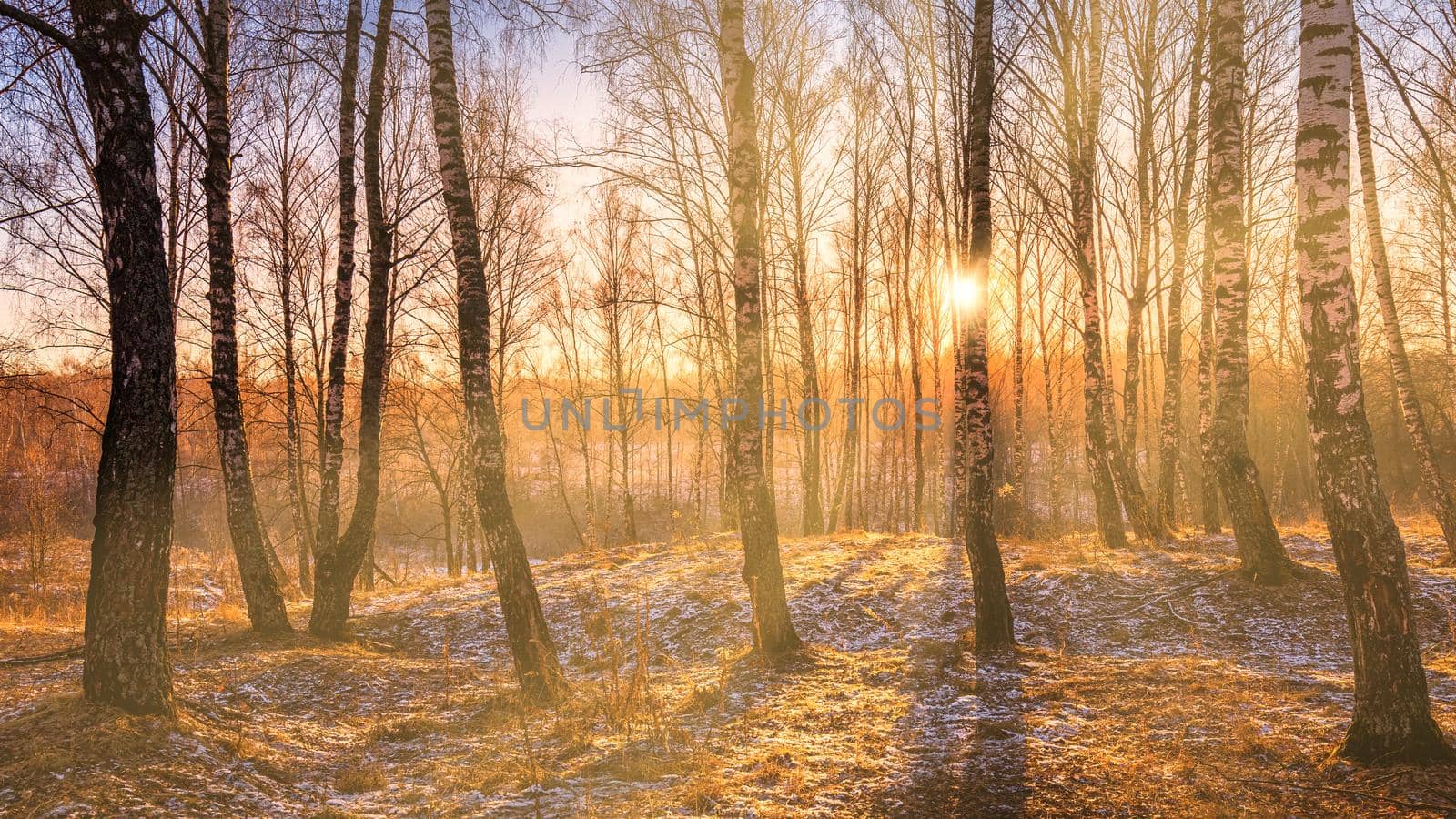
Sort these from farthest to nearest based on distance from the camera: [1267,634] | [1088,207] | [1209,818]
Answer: [1088,207], [1267,634], [1209,818]

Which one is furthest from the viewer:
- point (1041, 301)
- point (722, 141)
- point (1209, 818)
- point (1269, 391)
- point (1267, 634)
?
point (1269, 391)

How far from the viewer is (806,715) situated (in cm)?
544

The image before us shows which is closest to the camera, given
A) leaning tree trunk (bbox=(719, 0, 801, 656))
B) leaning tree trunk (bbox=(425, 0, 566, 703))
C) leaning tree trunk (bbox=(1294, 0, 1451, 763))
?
leaning tree trunk (bbox=(1294, 0, 1451, 763))

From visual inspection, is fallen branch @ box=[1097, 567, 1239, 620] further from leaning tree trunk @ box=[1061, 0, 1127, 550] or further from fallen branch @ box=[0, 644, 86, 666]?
fallen branch @ box=[0, 644, 86, 666]

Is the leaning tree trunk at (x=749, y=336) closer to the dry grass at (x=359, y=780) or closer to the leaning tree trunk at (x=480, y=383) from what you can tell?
the leaning tree trunk at (x=480, y=383)

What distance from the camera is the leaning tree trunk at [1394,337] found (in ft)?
29.6

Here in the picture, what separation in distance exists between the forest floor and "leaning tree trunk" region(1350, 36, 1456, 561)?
101 centimetres

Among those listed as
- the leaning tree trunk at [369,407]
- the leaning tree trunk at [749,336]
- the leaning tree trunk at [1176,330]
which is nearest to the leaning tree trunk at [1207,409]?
the leaning tree trunk at [1176,330]

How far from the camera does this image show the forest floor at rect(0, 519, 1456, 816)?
381cm

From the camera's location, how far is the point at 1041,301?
2059 cm

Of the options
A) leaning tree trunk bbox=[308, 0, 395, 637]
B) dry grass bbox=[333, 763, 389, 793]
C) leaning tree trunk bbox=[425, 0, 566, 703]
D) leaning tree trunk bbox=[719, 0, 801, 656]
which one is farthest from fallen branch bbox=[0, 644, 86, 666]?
leaning tree trunk bbox=[719, 0, 801, 656]

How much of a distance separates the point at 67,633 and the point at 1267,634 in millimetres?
14014

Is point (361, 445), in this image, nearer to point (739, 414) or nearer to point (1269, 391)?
point (739, 414)

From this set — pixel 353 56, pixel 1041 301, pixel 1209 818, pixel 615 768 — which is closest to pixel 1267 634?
pixel 1209 818
